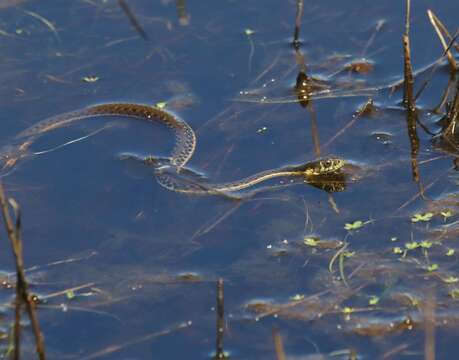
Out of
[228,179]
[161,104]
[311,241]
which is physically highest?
[161,104]

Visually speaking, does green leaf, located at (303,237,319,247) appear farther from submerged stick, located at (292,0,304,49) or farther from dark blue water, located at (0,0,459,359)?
submerged stick, located at (292,0,304,49)

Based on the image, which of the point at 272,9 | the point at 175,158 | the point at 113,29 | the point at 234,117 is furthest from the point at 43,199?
the point at 272,9

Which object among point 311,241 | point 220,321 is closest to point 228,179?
point 311,241

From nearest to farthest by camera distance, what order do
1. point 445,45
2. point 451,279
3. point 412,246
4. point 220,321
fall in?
1. point 220,321
2. point 451,279
3. point 412,246
4. point 445,45

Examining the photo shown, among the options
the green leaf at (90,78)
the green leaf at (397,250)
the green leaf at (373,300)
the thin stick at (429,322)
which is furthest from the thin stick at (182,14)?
the thin stick at (429,322)

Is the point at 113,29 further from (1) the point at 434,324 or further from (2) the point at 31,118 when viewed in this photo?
(1) the point at 434,324

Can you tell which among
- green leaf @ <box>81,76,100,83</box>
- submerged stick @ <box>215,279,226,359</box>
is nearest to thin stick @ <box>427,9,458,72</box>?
green leaf @ <box>81,76,100,83</box>

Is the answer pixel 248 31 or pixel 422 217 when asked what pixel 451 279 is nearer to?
pixel 422 217
